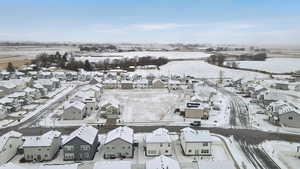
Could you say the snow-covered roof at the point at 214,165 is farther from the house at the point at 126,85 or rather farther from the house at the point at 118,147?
the house at the point at 126,85

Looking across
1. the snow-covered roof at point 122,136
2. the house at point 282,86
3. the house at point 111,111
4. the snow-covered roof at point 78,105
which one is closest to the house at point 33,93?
the snow-covered roof at point 78,105

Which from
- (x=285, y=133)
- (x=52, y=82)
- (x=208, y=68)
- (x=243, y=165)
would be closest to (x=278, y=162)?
(x=243, y=165)

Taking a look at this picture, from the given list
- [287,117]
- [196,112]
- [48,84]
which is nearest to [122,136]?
[196,112]

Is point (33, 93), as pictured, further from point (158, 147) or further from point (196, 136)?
point (196, 136)

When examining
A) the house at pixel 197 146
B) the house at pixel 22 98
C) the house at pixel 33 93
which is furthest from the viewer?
the house at pixel 33 93

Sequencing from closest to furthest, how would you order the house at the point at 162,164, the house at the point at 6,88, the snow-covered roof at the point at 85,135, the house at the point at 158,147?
the house at the point at 162,164, the snow-covered roof at the point at 85,135, the house at the point at 158,147, the house at the point at 6,88

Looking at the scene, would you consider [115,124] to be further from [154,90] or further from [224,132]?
[154,90]

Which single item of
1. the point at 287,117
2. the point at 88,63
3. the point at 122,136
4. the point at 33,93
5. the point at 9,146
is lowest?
the point at 9,146
